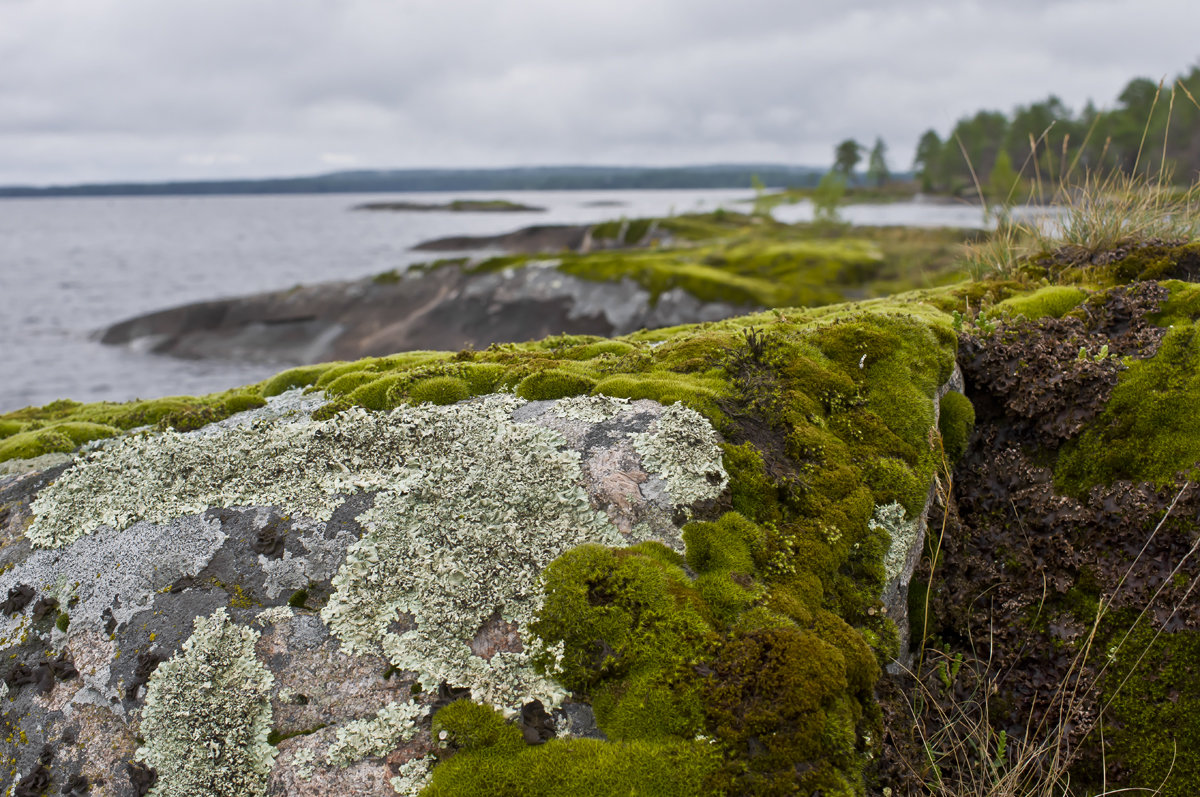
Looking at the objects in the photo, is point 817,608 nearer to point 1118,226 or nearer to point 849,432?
point 849,432

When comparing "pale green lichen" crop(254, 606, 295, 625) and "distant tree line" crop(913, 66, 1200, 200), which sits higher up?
"distant tree line" crop(913, 66, 1200, 200)

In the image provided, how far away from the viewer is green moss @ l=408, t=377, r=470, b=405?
724cm

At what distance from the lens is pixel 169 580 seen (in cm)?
564

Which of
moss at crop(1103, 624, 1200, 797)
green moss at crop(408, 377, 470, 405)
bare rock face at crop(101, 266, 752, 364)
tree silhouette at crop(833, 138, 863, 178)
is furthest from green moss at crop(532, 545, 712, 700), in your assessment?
tree silhouette at crop(833, 138, 863, 178)

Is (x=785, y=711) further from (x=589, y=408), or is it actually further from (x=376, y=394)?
(x=376, y=394)

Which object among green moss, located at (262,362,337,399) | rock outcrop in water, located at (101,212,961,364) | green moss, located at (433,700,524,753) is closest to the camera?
green moss, located at (433,700,524,753)

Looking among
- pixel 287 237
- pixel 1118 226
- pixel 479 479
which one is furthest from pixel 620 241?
pixel 287 237

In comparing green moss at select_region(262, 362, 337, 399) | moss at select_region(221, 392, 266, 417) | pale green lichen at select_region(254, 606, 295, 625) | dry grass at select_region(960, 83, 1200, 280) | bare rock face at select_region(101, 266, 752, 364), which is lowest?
bare rock face at select_region(101, 266, 752, 364)

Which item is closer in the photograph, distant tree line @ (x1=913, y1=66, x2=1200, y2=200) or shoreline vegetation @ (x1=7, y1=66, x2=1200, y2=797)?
shoreline vegetation @ (x1=7, y1=66, x2=1200, y2=797)

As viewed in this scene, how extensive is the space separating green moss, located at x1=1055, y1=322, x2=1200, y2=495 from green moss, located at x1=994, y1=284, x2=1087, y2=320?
54.3 inches

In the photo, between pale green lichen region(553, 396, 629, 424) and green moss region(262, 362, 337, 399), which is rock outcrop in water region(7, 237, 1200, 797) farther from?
green moss region(262, 362, 337, 399)

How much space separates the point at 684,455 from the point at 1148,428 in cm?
465

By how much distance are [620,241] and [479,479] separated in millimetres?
71296

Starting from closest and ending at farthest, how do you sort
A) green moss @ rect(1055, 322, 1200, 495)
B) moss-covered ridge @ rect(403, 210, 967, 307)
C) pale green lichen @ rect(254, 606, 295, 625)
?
pale green lichen @ rect(254, 606, 295, 625) < green moss @ rect(1055, 322, 1200, 495) < moss-covered ridge @ rect(403, 210, 967, 307)
